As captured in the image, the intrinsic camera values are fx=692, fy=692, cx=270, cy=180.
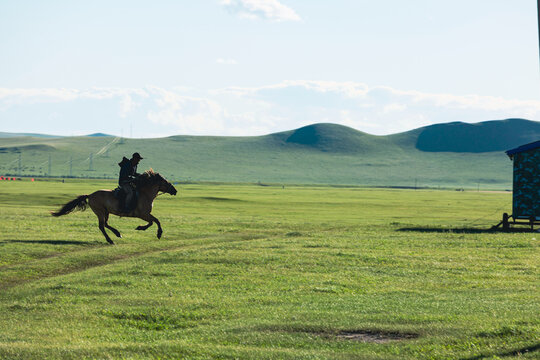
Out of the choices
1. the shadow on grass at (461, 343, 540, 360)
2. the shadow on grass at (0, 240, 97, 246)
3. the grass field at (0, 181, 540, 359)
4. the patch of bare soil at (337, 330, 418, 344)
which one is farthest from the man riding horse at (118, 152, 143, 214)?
the shadow on grass at (461, 343, 540, 360)

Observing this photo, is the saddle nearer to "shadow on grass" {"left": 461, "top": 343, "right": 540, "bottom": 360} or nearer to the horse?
the horse

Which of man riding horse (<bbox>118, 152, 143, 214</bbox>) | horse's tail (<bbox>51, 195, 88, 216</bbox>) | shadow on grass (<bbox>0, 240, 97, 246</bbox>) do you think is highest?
man riding horse (<bbox>118, 152, 143, 214</bbox>)

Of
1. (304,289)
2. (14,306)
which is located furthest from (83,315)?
(304,289)

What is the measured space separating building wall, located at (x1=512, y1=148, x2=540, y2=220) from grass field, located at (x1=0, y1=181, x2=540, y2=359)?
37.7 ft

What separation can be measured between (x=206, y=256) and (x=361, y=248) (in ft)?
24.2

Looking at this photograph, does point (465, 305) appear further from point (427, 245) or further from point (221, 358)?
point (427, 245)

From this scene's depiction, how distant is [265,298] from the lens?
1675cm

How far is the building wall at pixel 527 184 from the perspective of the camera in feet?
139

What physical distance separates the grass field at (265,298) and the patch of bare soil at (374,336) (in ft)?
0.14

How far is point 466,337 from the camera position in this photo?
1194cm

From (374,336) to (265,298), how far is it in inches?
185

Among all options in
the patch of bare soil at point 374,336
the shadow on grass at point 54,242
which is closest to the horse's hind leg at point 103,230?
the shadow on grass at point 54,242

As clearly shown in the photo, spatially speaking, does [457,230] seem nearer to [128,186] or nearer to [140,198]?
[140,198]

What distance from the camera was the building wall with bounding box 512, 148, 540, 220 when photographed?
139 feet
